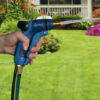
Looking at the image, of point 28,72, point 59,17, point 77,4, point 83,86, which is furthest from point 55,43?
point 77,4

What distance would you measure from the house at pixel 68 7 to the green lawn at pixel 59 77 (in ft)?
51.2

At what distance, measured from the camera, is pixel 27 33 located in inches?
92.8

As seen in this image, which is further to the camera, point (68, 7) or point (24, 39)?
point (68, 7)

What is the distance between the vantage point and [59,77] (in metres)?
7.88

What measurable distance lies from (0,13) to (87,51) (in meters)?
3.94

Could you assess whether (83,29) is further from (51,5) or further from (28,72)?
(28,72)

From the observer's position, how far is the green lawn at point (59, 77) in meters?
6.44

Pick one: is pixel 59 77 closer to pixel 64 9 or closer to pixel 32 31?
pixel 32 31

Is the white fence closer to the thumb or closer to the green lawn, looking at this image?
the green lawn

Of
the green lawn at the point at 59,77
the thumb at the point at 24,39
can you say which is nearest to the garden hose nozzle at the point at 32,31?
the thumb at the point at 24,39

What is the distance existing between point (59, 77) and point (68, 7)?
65.0 feet

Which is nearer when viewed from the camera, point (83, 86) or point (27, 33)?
point (27, 33)

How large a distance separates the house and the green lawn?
15.6 metres

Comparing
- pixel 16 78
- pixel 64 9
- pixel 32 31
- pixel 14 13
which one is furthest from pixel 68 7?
pixel 32 31
